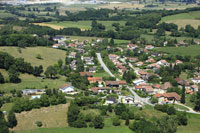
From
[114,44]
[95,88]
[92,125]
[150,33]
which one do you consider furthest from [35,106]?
[150,33]

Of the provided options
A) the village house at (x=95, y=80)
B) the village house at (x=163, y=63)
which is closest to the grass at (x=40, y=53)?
the village house at (x=95, y=80)

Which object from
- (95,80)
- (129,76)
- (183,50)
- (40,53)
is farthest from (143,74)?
(40,53)

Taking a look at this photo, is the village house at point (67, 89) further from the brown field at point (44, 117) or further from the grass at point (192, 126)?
the grass at point (192, 126)

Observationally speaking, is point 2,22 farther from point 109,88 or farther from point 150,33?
point 109,88

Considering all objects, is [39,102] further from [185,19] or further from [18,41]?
[185,19]

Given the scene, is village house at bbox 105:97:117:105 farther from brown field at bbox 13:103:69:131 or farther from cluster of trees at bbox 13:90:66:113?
brown field at bbox 13:103:69:131

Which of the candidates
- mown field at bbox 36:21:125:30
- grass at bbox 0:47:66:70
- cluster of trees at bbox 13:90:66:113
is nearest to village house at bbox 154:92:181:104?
cluster of trees at bbox 13:90:66:113

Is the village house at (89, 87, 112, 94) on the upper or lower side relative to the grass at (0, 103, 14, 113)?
lower
